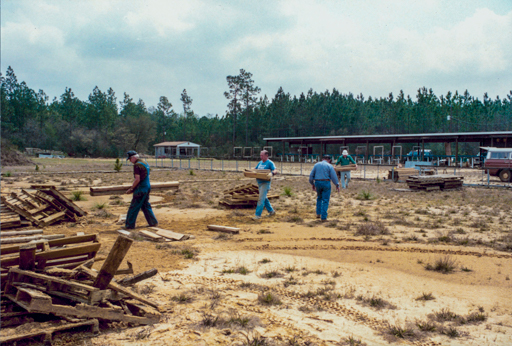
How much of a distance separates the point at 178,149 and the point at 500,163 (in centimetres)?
6182

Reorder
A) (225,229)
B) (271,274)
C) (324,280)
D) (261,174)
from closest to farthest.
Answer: (324,280)
(271,274)
(225,229)
(261,174)

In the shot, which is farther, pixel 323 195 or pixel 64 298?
pixel 323 195

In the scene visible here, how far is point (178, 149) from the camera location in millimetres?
77938

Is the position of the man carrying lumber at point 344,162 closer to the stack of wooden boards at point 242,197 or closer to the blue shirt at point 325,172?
the stack of wooden boards at point 242,197

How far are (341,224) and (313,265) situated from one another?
13.5 feet

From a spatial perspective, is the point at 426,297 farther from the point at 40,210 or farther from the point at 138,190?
the point at 40,210

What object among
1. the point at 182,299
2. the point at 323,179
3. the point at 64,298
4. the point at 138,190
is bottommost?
the point at 182,299

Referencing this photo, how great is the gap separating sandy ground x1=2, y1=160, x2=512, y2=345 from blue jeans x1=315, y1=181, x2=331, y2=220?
41 cm

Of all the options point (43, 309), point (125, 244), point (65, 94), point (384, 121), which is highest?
point (65, 94)

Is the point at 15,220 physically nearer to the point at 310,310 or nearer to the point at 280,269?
the point at 280,269

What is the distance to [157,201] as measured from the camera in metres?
15.5

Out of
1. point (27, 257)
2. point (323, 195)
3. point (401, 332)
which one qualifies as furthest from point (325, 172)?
point (27, 257)

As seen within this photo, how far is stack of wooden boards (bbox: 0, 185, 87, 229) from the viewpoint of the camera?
9.90 m

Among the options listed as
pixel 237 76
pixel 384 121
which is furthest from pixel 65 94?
pixel 384 121
